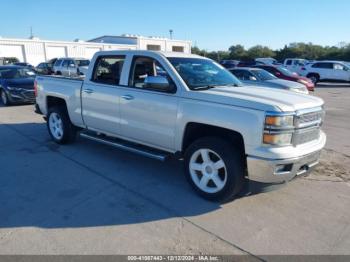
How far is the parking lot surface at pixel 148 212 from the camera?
10.7 ft

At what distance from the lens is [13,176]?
200 inches

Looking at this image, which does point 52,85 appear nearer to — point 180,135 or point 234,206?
point 180,135

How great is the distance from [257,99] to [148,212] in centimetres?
189

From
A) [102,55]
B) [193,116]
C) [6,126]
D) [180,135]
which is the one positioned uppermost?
[102,55]

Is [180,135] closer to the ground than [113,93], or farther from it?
closer to the ground

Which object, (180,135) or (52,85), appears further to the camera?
(52,85)

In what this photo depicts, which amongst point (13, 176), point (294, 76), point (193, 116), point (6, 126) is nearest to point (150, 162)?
point (193, 116)

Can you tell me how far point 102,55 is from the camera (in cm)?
590

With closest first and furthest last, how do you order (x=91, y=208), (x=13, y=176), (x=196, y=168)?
1. (x=91, y=208)
2. (x=196, y=168)
3. (x=13, y=176)

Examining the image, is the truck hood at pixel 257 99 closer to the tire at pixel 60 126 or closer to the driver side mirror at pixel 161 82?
the driver side mirror at pixel 161 82

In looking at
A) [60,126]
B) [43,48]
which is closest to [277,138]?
[60,126]

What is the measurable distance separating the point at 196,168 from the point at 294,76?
47.4 ft

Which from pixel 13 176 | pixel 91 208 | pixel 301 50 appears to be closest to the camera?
pixel 91 208

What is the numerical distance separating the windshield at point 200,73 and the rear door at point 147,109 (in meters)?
0.23
